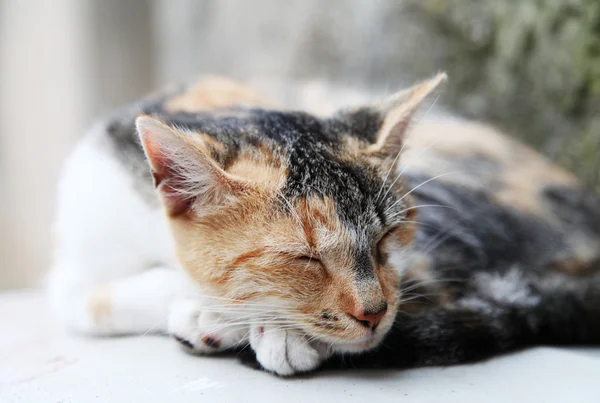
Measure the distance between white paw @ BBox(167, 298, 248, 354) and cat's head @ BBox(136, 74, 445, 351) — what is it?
0.08 m

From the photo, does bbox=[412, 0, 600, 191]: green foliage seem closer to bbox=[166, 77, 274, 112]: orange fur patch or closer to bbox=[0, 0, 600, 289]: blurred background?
bbox=[0, 0, 600, 289]: blurred background

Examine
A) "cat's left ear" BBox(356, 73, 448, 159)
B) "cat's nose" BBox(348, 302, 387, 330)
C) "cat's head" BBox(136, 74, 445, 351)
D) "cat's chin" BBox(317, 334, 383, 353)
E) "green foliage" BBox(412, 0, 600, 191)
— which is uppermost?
"green foliage" BBox(412, 0, 600, 191)

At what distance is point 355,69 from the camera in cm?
279

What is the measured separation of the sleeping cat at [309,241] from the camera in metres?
1.07

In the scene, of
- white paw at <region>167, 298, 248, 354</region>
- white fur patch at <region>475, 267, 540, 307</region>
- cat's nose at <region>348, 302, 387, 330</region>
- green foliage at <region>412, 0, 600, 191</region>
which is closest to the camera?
cat's nose at <region>348, 302, 387, 330</region>

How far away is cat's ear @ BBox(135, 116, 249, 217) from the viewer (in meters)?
1.04

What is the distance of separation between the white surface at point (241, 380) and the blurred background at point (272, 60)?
4.07ft

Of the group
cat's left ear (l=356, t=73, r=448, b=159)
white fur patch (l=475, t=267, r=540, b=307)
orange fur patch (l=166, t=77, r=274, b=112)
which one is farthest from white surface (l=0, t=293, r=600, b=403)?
orange fur patch (l=166, t=77, r=274, b=112)

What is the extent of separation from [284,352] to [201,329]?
204 mm

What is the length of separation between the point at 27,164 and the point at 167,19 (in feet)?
4.16

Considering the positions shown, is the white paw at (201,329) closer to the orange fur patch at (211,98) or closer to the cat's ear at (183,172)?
the cat's ear at (183,172)

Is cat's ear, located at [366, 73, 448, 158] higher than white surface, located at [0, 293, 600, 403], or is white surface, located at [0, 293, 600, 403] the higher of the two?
cat's ear, located at [366, 73, 448, 158]

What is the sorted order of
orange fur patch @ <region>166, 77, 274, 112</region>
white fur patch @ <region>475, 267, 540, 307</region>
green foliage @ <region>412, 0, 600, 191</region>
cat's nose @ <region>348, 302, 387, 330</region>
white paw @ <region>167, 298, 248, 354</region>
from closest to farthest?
1. cat's nose @ <region>348, 302, 387, 330</region>
2. white paw @ <region>167, 298, 248, 354</region>
3. white fur patch @ <region>475, 267, 540, 307</region>
4. orange fur patch @ <region>166, 77, 274, 112</region>
5. green foliage @ <region>412, 0, 600, 191</region>

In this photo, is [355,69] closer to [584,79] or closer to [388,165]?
[584,79]
